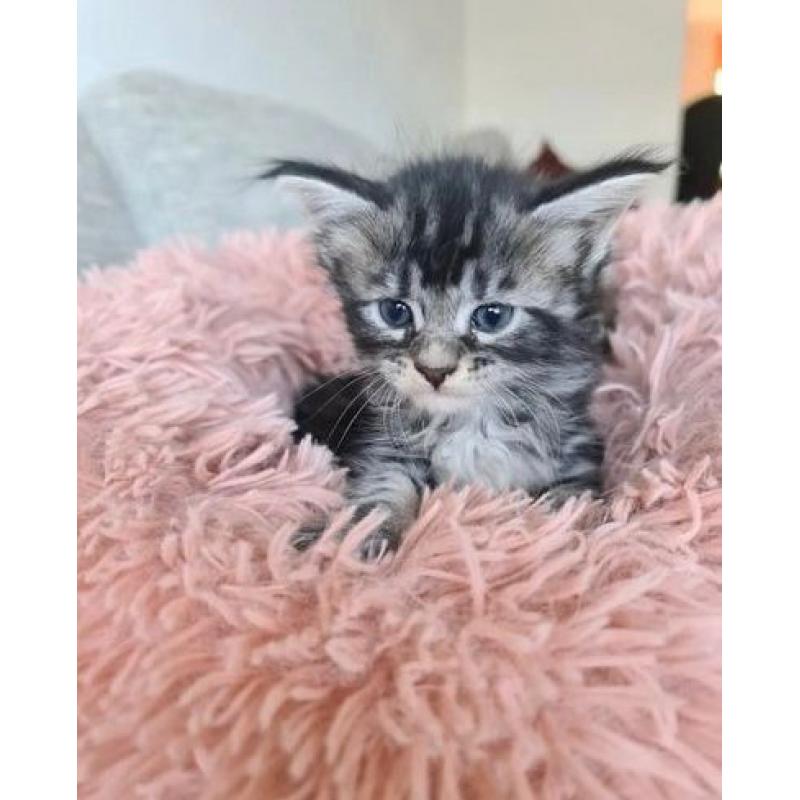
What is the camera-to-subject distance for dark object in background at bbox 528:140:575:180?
0.90 meters

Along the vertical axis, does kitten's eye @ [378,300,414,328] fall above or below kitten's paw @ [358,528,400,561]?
above

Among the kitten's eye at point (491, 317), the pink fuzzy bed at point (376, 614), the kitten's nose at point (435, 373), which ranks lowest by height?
the pink fuzzy bed at point (376, 614)

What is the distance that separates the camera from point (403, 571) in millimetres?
706

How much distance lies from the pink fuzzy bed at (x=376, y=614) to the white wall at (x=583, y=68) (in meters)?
0.12

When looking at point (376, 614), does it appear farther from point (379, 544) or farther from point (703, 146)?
point (703, 146)

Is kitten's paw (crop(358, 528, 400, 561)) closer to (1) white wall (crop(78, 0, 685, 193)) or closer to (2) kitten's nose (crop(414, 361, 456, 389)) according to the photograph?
(2) kitten's nose (crop(414, 361, 456, 389))

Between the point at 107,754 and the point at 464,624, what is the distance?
11.5 inches

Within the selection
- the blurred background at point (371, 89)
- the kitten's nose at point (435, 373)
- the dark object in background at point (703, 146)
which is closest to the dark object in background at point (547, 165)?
the blurred background at point (371, 89)

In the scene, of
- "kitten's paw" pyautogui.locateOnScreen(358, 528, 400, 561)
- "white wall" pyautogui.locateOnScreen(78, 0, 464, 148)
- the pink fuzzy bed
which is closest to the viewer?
the pink fuzzy bed

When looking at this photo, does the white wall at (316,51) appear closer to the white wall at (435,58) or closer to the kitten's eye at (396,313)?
the white wall at (435,58)

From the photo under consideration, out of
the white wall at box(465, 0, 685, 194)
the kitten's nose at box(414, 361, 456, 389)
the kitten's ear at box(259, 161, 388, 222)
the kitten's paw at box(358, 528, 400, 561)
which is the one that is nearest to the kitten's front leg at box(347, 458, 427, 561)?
the kitten's paw at box(358, 528, 400, 561)

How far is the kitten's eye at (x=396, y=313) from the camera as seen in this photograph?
0.84m

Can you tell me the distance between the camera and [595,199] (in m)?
0.80
